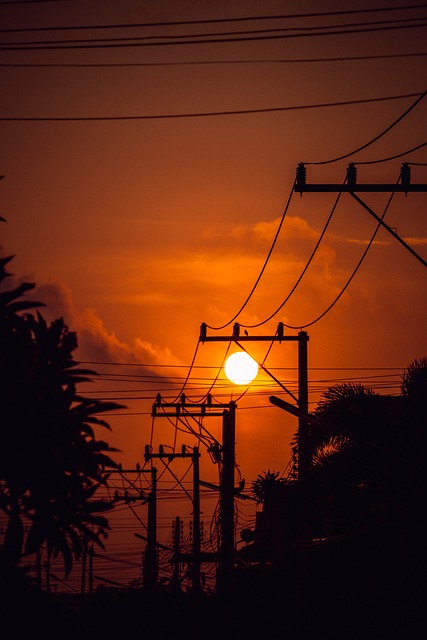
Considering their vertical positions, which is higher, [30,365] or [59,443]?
[30,365]

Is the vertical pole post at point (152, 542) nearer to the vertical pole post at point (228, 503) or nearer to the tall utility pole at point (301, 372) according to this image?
the vertical pole post at point (228, 503)

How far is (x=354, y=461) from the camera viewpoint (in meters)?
27.4

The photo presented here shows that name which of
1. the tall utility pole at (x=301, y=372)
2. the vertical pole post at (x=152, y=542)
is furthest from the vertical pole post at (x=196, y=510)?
the tall utility pole at (x=301, y=372)

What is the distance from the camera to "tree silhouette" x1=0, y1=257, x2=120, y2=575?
27.8ft

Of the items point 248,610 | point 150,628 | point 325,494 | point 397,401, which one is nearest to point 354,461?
point 325,494

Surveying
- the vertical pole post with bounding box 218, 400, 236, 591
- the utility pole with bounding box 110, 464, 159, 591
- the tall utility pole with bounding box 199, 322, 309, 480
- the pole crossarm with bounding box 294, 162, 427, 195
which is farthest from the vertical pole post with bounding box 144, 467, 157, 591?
the pole crossarm with bounding box 294, 162, 427, 195

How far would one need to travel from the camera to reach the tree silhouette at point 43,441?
8469 mm

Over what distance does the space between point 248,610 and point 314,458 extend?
1043cm

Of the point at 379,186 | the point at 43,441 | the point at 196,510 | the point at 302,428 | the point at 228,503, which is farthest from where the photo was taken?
the point at 196,510

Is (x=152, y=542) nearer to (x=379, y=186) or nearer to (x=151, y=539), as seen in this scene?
(x=151, y=539)

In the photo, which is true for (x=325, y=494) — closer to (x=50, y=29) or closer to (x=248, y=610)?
(x=248, y=610)

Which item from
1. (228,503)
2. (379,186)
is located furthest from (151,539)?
(379,186)

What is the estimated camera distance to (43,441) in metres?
8.53

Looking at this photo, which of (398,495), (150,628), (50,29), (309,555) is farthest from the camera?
(150,628)
